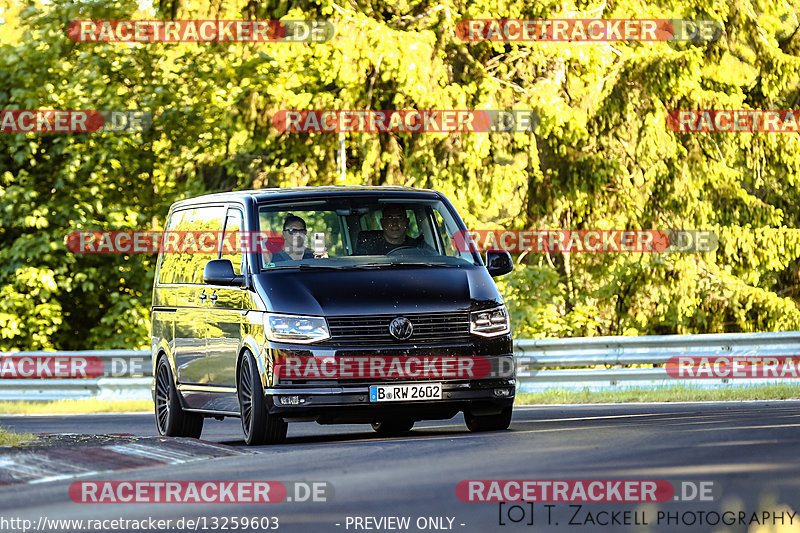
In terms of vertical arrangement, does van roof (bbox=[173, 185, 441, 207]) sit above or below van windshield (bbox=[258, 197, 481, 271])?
above

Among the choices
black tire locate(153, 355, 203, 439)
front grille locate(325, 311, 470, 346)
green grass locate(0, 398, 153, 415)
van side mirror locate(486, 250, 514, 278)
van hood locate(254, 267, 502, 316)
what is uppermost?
van side mirror locate(486, 250, 514, 278)

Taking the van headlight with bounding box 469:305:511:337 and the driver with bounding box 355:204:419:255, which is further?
the driver with bounding box 355:204:419:255

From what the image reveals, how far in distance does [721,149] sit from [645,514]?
91.4ft

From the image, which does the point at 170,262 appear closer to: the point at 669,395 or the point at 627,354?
the point at 669,395

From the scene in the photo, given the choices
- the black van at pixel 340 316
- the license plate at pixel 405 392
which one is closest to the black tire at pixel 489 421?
the black van at pixel 340 316

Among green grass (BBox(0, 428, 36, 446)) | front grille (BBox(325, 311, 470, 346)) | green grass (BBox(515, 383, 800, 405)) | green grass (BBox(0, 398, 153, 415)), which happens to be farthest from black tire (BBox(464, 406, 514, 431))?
green grass (BBox(0, 398, 153, 415))

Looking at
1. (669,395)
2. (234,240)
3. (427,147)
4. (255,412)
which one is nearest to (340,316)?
(255,412)

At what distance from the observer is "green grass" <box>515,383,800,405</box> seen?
18.6m

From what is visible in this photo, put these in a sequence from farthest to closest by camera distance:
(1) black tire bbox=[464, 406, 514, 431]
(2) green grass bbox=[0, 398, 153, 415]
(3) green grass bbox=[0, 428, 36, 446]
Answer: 1. (2) green grass bbox=[0, 398, 153, 415]
2. (1) black tire bbox=[464, 406, 514, 431]
3. (3) green grass bbox=[0, 428, 36, 446]

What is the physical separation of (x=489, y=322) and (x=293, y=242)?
1674mm

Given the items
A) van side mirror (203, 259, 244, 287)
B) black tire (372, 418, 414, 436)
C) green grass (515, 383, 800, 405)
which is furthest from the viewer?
green grass (515, 383, 800, 405)

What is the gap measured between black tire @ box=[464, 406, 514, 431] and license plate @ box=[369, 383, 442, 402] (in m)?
0.94

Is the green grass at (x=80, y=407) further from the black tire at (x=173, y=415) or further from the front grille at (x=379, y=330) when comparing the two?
the front grille at (x=379, y=330)

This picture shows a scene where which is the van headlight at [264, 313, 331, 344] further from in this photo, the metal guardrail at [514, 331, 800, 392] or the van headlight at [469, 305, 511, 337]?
the metal guardrail at [514, 331, 800, 392]
